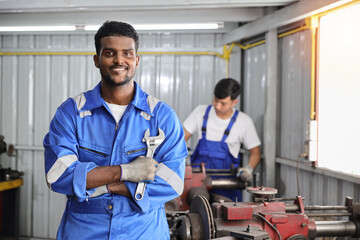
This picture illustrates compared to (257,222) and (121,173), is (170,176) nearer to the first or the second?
(121,173)

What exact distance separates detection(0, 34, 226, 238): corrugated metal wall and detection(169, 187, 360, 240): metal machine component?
2.86m

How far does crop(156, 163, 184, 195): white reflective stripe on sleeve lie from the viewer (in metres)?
1.85

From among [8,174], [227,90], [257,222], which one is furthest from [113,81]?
[8,174]

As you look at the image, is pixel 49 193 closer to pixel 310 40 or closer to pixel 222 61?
pixel 222 61

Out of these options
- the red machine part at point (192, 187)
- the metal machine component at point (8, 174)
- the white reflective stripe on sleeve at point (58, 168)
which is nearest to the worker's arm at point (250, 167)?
the red machine part at point (192, 187)

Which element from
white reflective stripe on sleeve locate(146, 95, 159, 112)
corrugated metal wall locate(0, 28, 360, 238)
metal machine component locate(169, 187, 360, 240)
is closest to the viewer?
white reflective stripe on sleeve locate(146, 95, 159, 112)

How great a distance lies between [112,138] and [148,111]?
22 centimetres

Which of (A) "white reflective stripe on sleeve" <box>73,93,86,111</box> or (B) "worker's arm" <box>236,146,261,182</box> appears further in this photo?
(B) "worker's arm" <box>236,146,261,182</box>

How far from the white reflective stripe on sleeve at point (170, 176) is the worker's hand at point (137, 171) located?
0.07 metres

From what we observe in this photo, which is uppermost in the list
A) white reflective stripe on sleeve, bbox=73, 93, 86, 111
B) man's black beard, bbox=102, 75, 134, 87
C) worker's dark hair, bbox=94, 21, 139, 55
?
worker's dark hair, bbox=94, 21, 139, 55

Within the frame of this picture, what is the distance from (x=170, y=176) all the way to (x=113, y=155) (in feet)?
0.93

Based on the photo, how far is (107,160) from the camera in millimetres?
1854

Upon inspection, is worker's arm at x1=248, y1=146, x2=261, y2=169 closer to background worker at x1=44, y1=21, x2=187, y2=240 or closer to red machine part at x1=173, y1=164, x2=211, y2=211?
red machine part at x1=173, y1=164, x2=211, y2=211

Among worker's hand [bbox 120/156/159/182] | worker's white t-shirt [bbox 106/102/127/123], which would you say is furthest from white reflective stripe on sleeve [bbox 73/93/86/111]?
worker's hand [bbox 120/156/159/182]
